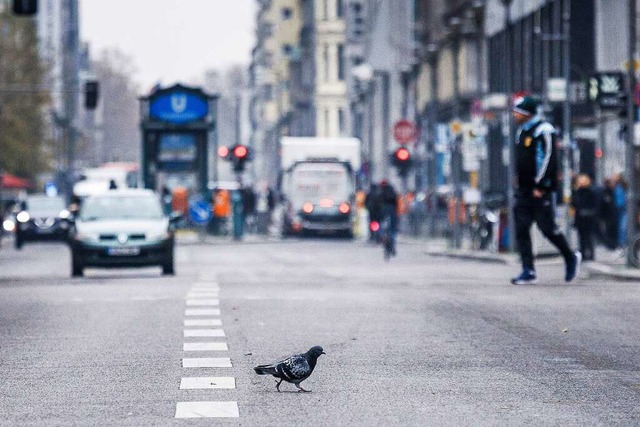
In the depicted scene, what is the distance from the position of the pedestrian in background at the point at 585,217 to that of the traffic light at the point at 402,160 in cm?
1630

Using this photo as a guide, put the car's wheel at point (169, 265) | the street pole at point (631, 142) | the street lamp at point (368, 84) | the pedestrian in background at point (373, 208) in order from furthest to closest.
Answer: the street lamp at point (368, 84) → the pedestrian in background at point (373, 208) → the car's wheel at point (169, 265) → the street pole at point (631, 142)

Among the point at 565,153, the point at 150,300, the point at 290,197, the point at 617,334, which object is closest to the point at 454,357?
the point at 617,334

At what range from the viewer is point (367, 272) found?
94.6 ft

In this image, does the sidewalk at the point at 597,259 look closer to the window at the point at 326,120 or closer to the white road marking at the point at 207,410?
the white road marking at the point at 207,410

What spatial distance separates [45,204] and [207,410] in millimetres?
51540

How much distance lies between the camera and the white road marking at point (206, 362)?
1267cm

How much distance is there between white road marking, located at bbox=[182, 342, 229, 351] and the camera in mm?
13969

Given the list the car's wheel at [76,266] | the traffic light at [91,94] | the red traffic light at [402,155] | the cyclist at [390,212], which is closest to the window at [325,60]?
the traffic light at [91,94]

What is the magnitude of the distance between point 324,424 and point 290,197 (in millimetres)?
57278

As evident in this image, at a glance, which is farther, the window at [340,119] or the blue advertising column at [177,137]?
the window at [340,119]

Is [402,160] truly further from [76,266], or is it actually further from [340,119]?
[340,119]

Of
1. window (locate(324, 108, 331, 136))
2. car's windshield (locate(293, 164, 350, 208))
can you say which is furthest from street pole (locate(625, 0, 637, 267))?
window (locate(324, 108, 331, 136))

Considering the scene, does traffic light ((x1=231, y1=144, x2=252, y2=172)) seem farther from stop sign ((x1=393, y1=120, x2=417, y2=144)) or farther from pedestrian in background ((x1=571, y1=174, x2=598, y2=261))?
pedestrian in background ((x1=571, y1=174, x2=598, y2=261))

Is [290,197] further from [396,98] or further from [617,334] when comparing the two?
[617,334]
